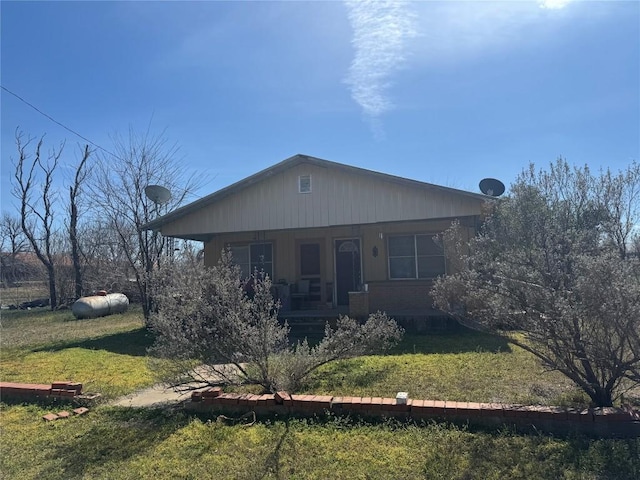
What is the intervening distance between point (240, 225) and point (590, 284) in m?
9.85

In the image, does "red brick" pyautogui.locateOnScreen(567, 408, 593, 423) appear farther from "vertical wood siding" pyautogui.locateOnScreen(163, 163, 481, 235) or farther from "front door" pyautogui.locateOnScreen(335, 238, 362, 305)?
"front door" pyautogui.locateOnScreen(335, 238, 362, 305)

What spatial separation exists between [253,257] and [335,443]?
10.6m

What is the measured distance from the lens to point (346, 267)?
13258 millimetres

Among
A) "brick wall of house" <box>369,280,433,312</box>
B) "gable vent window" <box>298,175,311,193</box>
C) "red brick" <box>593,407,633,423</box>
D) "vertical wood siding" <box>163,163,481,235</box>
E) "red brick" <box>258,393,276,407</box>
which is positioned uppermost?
"gable vent window" <box>298,175,311,193</box>

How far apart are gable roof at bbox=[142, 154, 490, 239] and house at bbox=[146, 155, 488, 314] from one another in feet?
0.09

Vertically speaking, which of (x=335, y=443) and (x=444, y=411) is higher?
(x=444, y=411)

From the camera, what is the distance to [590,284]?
3742 millimetres

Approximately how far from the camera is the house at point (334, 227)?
11094 millimetres

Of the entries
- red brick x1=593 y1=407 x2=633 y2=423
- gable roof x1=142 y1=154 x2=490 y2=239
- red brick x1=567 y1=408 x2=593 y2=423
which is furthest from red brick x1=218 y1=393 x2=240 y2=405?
gable roof x1=142 y1=154 x2=490 y2=239

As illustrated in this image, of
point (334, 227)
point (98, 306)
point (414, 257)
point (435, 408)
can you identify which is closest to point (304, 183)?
point (334, 227)

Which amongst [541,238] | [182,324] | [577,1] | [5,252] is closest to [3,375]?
[182,324]

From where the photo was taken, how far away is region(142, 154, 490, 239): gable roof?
10.8 m

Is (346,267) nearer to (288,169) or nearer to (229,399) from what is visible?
(288,169)

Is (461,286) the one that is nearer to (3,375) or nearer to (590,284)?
(590,284)
